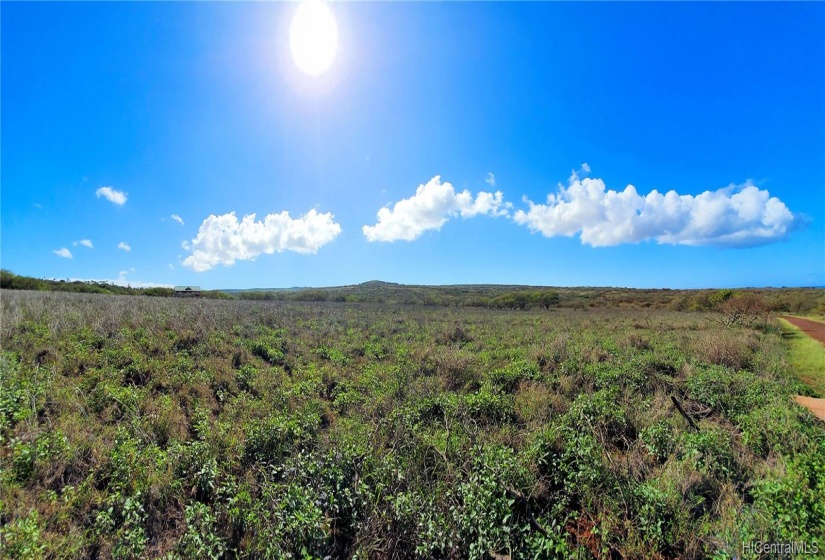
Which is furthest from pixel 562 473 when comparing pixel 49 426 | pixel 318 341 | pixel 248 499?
pixel 318 341

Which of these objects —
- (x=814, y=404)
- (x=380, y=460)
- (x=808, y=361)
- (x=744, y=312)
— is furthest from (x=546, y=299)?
(x=380, y=460)

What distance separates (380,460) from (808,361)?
1638 cm

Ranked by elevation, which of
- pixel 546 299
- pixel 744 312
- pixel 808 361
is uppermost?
pixel 546 299

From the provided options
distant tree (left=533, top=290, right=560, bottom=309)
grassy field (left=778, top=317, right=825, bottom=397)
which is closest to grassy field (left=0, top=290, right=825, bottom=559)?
grassy field (left=778, top=317, right=825, bottom=397)

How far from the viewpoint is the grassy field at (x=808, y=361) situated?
9895mm

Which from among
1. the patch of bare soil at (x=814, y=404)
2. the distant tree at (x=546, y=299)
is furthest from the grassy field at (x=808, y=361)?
the distant tree at (x=546, y=299)

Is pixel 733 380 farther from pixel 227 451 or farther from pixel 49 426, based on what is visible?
pixel 49 426

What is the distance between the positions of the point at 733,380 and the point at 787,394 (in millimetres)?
1033

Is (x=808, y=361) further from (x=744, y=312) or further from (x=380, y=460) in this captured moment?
(x=380, y=460)

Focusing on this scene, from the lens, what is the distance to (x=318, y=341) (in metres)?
14.2

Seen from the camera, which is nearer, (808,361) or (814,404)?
(814,404)

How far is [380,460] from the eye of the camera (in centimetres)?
524

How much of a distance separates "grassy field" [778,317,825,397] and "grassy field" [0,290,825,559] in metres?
2.51

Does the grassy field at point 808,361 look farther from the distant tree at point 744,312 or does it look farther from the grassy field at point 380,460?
the distant tree at point 744,312
